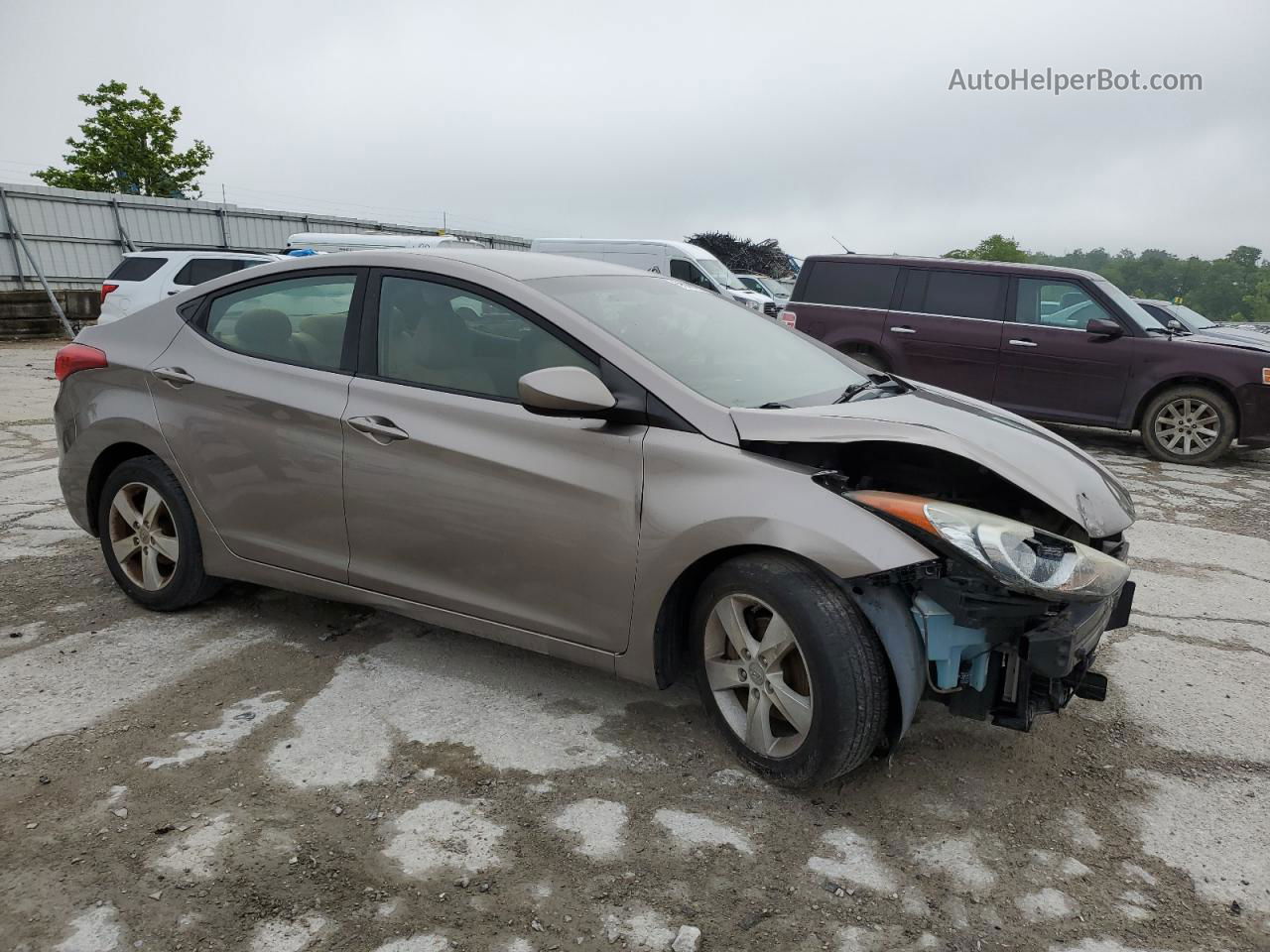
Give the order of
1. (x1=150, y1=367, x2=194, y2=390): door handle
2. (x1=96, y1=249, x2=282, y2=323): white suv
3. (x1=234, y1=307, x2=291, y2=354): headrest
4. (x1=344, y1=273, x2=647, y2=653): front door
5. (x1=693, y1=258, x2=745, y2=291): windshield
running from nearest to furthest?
(x1=344, y1=273, x2=647, y2=653): front door
(x1=234, y1=307, x2=291, y2=354): headrest
(x1=150, y1=367, x2=194, y2=390): door handle
(x1=96, y1=249, x2=282, y2=323): white suv
(x1=693, y1=258, x2=745, y2=291): windshield

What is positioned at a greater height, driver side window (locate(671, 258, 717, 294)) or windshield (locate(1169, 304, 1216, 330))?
driver side window (locate(671, 258, 717, 294))

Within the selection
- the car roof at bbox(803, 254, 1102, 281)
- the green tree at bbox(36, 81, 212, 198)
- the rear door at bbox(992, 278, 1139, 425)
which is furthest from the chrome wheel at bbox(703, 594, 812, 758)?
the green tree at bbox(36, 81, 212, 198)

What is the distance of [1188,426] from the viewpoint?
8.38 m

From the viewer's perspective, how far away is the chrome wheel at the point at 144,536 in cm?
380

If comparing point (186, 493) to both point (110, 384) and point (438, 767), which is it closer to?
point (110, 384)

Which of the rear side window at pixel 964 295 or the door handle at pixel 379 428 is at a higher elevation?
the rear side window at pixel 964 295

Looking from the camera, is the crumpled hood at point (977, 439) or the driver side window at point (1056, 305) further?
the driver side window at point (1056, 305)

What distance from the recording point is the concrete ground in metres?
2.15

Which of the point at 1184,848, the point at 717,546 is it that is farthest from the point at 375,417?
the point at 1184,848

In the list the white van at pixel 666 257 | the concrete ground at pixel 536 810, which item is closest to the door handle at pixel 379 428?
the concrete ground at pixel 536 810

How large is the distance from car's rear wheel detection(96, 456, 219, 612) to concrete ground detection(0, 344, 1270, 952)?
0.13 metres

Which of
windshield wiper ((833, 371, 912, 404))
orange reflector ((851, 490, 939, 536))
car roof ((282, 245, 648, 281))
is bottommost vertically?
orange reflector ((851, 490, 939, 536))

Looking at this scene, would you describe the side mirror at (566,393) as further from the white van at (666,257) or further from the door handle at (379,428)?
the white van at (666,257)

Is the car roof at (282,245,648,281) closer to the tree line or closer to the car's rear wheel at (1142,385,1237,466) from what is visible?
the car's rear wheel at (1142,385,1237,466)
